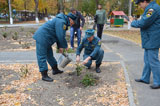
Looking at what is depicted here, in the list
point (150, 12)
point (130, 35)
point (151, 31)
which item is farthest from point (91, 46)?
point (130, 35)

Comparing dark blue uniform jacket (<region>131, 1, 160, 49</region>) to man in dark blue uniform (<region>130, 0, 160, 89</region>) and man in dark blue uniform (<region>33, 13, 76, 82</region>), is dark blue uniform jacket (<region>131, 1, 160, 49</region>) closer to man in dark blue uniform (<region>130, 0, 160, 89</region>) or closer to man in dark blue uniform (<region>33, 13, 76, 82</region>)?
man in dark blue uniform (<region>130, 0, 160, 89</region>)

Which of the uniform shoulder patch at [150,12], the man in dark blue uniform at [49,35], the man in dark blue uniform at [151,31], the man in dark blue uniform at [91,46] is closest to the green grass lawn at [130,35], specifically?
the man in dark blue uniform at [91,46]

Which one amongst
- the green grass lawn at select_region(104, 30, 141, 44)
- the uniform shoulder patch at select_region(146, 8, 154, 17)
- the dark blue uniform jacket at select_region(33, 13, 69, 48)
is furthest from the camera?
the green grass lawn at select_region(104, 30, 141, 44)

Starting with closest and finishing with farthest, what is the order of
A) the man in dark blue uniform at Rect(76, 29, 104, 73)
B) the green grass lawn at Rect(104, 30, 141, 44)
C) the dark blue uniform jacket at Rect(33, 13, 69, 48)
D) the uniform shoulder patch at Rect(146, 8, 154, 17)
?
the uniform shoulder patch at Rect(146, 8, 154, 17) < the dark blue uniform jacket at Rect(33, 13, 69, 48) < the man in dark blue uniform at Rect(76, 29, 104, 73) < the green grass lawn at Rect(104, 30, 141, 44)

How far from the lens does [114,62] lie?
5832mm

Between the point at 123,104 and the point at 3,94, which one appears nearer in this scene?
the point at 123,104

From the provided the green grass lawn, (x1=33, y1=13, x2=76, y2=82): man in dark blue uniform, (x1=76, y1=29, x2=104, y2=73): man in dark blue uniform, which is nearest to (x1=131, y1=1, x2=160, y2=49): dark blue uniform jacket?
(x1=76, y1=29, x2=104, y2=73): man in dark blue uniform

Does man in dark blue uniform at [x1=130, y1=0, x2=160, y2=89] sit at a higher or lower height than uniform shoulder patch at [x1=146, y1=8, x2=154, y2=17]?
lower

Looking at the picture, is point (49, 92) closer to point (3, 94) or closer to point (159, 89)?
point (3, 94)

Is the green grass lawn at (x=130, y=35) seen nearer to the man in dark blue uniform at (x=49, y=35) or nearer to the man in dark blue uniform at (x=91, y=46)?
the man in dark blue uniform at (x=91, y=46)

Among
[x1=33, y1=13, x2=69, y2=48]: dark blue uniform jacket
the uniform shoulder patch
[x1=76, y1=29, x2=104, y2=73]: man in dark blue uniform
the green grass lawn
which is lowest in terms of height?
the green grass lawn

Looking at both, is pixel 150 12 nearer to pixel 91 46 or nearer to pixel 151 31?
pixel 151 31

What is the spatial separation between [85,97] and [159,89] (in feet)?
5.06

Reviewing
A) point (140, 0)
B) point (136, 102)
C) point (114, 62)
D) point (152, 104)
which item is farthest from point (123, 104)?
point (114, 62)
